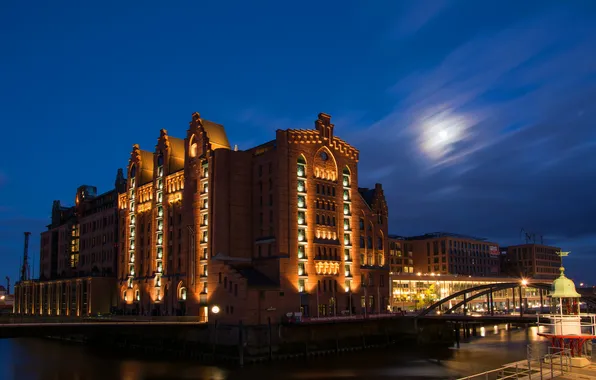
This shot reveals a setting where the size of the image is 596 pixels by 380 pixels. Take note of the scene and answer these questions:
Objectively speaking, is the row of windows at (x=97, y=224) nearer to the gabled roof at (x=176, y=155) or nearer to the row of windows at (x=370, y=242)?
the gabled roof at (x=176, y=155)

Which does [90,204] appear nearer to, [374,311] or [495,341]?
[374,311]

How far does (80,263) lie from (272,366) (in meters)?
112

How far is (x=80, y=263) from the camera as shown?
178125mm

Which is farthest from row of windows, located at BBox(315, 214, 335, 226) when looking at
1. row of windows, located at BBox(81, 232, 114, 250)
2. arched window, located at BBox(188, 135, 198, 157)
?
row of windows, located at BBox(81, 232, 114, 250)

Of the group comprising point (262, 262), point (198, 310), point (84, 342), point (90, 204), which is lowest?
point (84, 342)

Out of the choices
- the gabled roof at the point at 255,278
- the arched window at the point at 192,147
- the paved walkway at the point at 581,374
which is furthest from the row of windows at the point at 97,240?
the paved walkway at the point at 581,374

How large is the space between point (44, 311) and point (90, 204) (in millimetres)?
35369

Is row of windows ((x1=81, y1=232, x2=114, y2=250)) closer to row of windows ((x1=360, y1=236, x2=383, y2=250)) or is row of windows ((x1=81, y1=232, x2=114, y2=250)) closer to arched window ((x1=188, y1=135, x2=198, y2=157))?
arched window ((x1=188, y1=135, x2=198, y2=157))

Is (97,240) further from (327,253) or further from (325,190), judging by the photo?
(327,253)

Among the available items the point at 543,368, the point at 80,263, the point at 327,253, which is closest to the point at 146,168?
the point at 80,263

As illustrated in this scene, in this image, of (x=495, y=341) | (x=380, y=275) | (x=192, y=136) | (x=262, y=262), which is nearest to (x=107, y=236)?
(x=192, y=136)

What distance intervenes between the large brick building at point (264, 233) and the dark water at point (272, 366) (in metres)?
14.3

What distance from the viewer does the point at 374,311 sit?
415ft

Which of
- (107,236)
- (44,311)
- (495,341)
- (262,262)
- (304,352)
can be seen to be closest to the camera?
(304,352)
